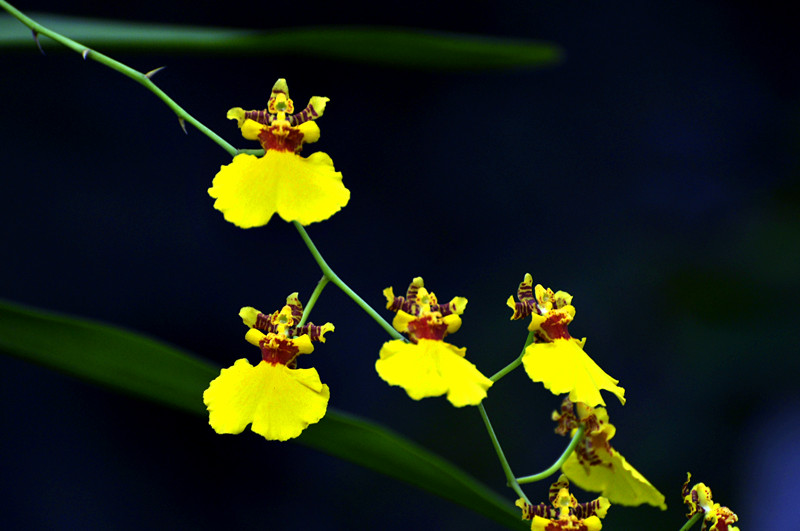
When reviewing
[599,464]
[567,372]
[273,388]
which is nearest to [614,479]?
[599,464]

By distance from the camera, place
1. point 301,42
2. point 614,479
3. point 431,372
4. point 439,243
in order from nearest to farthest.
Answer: point 431,372, point 614,479, point 301,42, point 439,243

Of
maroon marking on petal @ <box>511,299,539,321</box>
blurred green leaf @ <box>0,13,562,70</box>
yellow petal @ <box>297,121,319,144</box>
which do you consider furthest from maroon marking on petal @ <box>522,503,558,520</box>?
blurred green leaf @ <box>0,13,562,70</box>

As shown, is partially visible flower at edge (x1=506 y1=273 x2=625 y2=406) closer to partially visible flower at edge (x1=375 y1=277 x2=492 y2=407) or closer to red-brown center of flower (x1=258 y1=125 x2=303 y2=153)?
partially visible flower at edge (x1=375 y1=277 x2=492 y2=407)

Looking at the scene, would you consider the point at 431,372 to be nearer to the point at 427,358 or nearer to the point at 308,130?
the point at 427,358

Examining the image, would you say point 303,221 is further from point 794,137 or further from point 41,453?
point 794,137

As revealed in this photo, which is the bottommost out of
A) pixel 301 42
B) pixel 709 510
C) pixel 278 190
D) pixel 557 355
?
pixel 709 510
